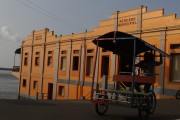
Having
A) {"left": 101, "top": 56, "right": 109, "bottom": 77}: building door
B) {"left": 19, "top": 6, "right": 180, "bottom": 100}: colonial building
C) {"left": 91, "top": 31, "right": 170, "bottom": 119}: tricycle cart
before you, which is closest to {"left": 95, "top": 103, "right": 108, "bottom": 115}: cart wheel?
{"left": 91, "top": 31, "right": 170, "bottom": 119}: tricycle cart

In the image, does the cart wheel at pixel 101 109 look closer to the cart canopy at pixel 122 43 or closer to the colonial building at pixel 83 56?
the cart canopy at pixel 122 43

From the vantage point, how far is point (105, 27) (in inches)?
1281

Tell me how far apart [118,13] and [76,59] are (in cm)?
840

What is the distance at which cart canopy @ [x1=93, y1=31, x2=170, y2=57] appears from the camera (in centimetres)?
1120

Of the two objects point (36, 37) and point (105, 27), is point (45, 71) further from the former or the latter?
point (105, 27)

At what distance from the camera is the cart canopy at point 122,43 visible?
441 inches

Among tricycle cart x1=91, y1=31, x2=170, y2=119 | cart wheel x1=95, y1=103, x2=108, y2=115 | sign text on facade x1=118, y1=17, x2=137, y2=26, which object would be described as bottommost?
cart wheel x1=95, y1=103, x2=108, y2=115

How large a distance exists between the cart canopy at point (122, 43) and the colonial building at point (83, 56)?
11.8 feet

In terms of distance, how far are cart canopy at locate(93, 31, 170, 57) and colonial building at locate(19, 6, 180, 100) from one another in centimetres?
360

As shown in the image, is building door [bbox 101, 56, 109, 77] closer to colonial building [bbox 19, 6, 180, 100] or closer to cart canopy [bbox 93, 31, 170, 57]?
colonial building [bbox 19, 6, 180, 100]

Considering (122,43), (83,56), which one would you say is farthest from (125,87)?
(83,56)

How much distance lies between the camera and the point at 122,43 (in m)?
12.2

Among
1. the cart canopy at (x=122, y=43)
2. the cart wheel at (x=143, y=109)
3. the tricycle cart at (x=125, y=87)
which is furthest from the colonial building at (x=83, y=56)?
the cart wheel at (x=143, y=109)

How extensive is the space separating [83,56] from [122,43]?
2326 centimetres
